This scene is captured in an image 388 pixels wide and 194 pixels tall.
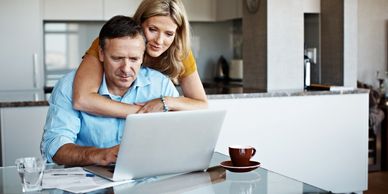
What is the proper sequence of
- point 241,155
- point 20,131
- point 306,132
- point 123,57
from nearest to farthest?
point 241,155
point 123,57
point 20,131
point 306,132

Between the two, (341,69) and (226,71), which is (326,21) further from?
(226,71)

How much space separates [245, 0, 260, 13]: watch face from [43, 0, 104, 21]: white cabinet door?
5.53 ft

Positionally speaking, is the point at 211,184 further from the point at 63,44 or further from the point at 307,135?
the point at 63,44

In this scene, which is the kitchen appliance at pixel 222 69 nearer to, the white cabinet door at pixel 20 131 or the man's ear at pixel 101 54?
the white cabinet door at pixel 20 131

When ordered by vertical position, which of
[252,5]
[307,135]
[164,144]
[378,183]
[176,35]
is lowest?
[378,183]

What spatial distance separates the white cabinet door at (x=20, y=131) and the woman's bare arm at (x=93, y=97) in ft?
5.64

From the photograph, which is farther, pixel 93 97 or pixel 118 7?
pixel 118 7

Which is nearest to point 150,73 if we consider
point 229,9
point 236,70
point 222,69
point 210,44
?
point 229,9

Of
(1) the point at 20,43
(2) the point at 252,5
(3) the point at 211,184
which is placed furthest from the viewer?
(1) the point at 20,43

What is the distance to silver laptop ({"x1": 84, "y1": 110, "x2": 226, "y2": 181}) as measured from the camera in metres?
1.53

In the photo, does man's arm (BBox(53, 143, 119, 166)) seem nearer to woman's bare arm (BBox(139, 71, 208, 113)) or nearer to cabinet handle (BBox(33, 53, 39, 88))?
woman's bare arm (BBox(139, 71, 208, 113))

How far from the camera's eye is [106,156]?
1732 mm

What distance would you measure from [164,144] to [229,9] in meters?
4.36

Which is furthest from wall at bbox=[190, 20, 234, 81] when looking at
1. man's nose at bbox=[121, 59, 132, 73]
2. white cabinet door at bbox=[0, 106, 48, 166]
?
man's nose at bbox=[121, 59, 132, 73]
